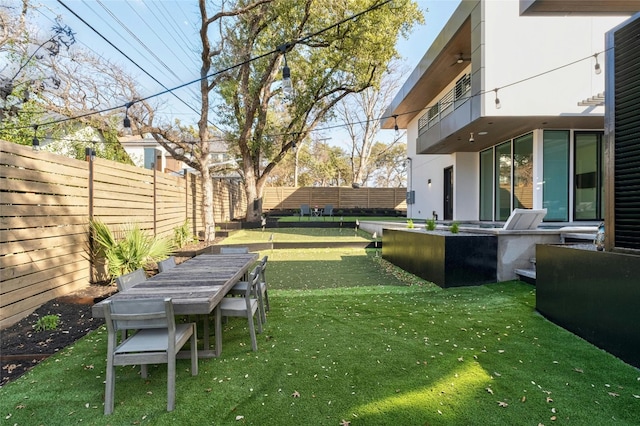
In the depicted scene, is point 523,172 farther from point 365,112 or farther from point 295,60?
point 365,112

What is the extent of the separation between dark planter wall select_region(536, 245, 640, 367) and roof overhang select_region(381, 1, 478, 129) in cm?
646

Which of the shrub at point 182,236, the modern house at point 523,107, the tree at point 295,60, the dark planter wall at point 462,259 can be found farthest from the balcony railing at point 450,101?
the shrub at point 182,236

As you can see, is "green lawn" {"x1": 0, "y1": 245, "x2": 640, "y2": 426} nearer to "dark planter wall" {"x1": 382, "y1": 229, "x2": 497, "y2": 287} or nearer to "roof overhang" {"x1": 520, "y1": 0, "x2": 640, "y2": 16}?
"dark planter wall" {"x1": 382, "y1": 229, "x2": 497, "y2": 287}

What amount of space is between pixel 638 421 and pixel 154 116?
14.5 m

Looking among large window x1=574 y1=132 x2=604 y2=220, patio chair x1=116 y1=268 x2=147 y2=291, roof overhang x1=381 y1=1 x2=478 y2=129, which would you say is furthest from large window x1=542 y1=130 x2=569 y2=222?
patio chair x1=116 y1=268 x2=147 y2=291

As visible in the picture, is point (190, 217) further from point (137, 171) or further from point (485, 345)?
point (485, 345)

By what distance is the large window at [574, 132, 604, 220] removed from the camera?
27.6ft

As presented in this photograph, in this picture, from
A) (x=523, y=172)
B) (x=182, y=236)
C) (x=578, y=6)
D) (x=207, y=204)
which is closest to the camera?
(x=578, y=6)

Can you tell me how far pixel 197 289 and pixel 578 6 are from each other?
5.60 m

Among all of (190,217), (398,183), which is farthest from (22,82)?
(398,183)

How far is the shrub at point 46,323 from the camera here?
11.1 ft

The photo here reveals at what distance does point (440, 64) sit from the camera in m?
10.3

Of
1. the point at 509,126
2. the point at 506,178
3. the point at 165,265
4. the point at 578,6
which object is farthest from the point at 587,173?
the point at 165,265

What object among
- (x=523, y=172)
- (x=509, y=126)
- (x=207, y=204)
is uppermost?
(x=509, y=126)
